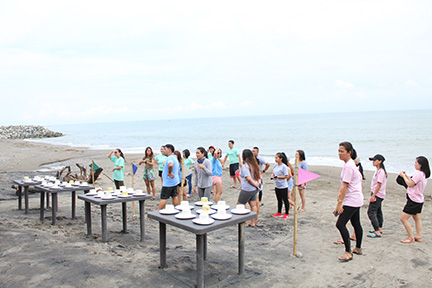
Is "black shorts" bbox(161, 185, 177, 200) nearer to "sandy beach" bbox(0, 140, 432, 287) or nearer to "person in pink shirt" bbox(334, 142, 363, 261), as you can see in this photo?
"sandy beach" bbox(0, 140, 432, 287)

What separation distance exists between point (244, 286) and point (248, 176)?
2.52 m

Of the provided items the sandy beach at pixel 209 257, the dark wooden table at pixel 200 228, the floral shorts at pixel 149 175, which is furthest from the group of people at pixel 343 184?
the dark wooden table at pixel 200 228

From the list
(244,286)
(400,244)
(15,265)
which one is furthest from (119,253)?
(400,244)

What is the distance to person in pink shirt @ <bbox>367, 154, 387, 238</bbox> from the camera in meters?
6.07

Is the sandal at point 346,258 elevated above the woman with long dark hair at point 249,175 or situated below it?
below

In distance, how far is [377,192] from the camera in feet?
20.2

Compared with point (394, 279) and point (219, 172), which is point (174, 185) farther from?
point (394, 279)

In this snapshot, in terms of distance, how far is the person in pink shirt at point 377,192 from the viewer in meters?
6.07

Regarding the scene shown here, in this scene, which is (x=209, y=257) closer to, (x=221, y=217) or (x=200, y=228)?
(x=221, y=217)

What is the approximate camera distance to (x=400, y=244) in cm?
592

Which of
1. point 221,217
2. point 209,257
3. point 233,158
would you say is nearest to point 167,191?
point 209,257

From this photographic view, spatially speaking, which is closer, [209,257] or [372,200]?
[209,257]

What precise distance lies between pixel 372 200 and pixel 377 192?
0.61 feet

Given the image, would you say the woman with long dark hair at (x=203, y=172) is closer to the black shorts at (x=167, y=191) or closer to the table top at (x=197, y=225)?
the black shorts at (x=167, y=191)
